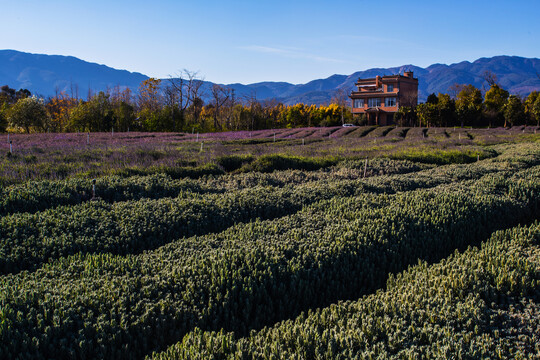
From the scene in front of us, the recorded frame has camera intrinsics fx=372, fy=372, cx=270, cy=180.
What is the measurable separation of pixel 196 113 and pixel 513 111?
57289mm

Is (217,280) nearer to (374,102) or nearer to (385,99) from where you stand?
(374,102)

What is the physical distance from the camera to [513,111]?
207ft

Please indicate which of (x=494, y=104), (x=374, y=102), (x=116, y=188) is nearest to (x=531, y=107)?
(x=494, y=104)

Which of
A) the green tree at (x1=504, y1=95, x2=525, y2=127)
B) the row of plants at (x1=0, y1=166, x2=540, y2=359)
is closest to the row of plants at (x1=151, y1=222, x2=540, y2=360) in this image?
the row of plants at (x1=0, y1=166, x2=540, y2=359)

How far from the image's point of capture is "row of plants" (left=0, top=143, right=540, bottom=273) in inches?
250

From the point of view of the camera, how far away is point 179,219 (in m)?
8.02

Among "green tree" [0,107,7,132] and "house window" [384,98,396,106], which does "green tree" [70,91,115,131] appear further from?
"house window" [384,98,396,106]

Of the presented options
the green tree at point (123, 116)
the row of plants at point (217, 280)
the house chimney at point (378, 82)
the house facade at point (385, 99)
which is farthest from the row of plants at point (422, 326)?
the house chimney at point (378, 82)

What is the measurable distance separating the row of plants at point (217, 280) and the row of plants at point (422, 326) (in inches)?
18.4

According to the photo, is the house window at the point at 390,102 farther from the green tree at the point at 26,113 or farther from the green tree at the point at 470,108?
the green tree at the point at 26,113

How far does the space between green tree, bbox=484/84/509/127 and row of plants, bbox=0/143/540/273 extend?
221ft

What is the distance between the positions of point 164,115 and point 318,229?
173 ft

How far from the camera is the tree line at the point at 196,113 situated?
50031 mm

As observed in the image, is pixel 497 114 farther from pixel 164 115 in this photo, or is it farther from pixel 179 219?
pixel 179 219
